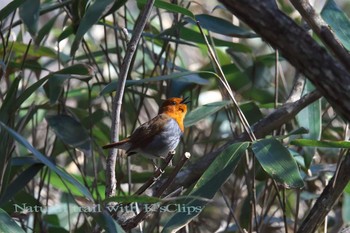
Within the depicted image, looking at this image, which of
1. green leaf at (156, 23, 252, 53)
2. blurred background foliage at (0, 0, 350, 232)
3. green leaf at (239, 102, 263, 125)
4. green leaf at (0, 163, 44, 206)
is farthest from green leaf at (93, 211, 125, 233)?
green leaf at (239, 102, 263, 125)

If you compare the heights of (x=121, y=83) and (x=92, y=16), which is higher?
(x=92, y=16)

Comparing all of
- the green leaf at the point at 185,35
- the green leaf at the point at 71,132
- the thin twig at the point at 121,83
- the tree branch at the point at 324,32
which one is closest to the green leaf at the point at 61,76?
the green leaf at the point at 71,132

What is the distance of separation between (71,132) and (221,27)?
56cm

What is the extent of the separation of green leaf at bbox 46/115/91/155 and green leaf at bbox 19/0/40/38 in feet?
1.37

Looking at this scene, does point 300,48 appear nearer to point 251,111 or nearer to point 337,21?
point 337,21

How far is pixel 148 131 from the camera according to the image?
2.31 meters

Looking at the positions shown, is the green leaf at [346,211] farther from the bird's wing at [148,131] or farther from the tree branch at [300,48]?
the bird's wing at [148,131]

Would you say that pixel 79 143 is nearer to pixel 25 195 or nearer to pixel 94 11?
pixel 25 195

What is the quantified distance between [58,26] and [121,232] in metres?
3.14

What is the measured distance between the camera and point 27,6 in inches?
80.7

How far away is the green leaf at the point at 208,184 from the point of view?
1.74 m

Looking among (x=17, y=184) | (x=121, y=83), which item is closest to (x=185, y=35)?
(x=17, y=184)

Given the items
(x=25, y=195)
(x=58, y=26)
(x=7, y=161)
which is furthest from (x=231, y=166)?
(x=58, y=26)

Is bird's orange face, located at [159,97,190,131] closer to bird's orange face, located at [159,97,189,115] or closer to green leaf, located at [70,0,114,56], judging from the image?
bird's orange face, located at [159,97,189,115]
